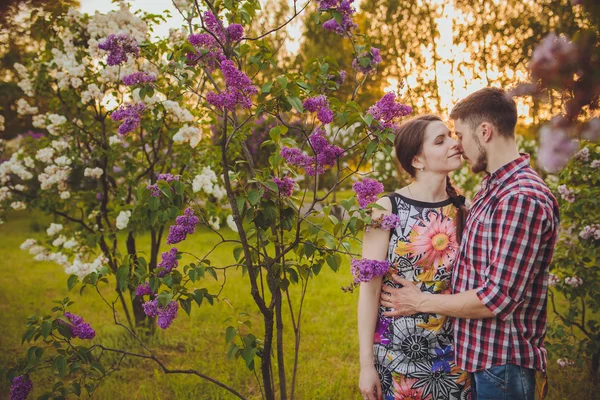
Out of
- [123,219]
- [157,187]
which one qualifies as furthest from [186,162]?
[157,187]

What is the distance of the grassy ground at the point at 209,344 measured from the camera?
132 inches

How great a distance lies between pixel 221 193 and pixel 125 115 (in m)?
1.92

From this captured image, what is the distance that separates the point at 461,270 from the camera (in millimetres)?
1620

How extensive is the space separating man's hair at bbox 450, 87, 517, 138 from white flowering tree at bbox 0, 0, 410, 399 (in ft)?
0.82

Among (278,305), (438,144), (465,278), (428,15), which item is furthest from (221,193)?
(428,15)

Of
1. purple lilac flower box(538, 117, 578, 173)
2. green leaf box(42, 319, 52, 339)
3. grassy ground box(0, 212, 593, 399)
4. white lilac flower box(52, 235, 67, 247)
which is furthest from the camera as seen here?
white lilac flower box(52, 235, 67, 247)

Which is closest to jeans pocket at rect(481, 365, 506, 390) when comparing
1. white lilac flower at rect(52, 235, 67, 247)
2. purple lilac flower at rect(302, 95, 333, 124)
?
purple lilac flower at rect(302, 95, 333, 124)

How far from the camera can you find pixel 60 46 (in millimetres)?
3844

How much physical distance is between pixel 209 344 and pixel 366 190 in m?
3.20

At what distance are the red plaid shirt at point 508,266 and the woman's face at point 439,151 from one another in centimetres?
23

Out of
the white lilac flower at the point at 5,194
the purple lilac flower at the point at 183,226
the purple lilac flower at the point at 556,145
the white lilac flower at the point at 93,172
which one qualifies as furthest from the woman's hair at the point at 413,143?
the white lilac flower at the point at 5,194

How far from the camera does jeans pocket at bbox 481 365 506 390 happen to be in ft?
4.86

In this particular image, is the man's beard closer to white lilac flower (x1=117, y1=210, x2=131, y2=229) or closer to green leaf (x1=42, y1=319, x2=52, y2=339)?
green leaf (x1=42, y1=319, x2=52, y2=339)

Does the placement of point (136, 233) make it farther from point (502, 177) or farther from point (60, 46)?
point (502, 177)
